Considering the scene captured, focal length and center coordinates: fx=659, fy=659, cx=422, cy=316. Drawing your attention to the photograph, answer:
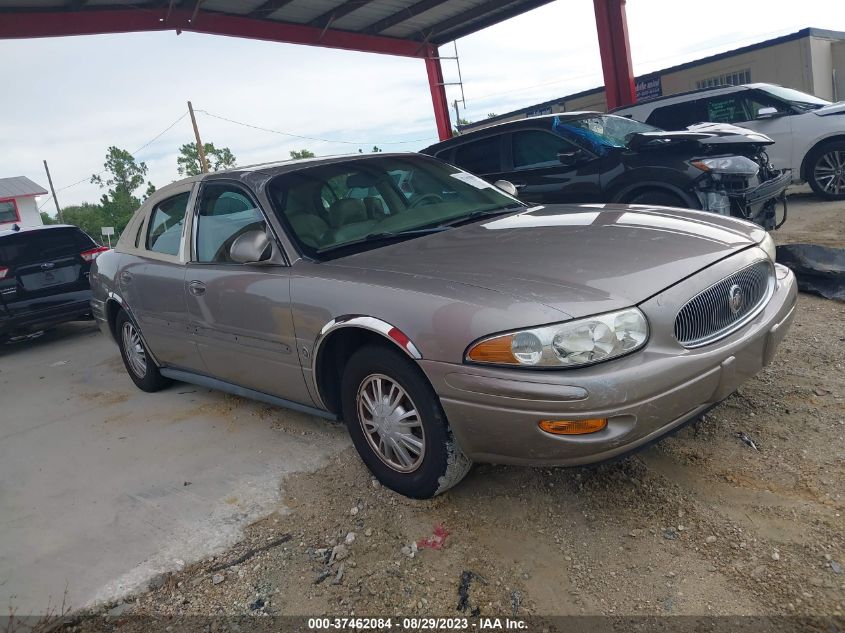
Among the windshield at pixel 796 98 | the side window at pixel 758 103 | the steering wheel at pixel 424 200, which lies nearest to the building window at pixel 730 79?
the windshield at pixel 796 98

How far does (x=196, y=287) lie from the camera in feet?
12.8

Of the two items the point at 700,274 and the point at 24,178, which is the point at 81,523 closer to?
the point at 700,274

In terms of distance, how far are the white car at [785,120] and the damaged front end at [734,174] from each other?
3104mm

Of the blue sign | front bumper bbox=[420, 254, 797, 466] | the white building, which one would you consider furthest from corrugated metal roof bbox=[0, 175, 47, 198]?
front bumper bbox=[420, 254, 797, 466]

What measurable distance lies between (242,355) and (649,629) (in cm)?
247

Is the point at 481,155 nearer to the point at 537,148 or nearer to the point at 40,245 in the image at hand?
the point at 537,148

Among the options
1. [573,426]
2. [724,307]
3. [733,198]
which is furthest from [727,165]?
[573,426]

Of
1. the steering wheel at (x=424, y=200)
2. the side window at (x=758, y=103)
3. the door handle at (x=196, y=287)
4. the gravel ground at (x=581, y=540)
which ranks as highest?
the side window at (x=758, y=103)

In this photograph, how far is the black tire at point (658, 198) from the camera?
5.87 meters

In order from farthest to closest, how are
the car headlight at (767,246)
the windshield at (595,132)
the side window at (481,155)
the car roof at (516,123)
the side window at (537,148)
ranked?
the side window at (481,155), the car roof at (516,123), the side window at (537,148), the windshield at (595,132), the car headlight at (767,246)

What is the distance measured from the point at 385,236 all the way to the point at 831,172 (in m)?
8.21

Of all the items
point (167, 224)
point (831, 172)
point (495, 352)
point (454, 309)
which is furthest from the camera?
point (831, 172)

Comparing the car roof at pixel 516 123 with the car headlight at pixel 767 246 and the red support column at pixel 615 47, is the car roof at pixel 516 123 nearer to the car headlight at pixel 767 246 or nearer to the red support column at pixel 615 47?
the car headlight at pixel 767 246

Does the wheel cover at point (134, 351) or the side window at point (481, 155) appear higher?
the side window at point (481, 155)
